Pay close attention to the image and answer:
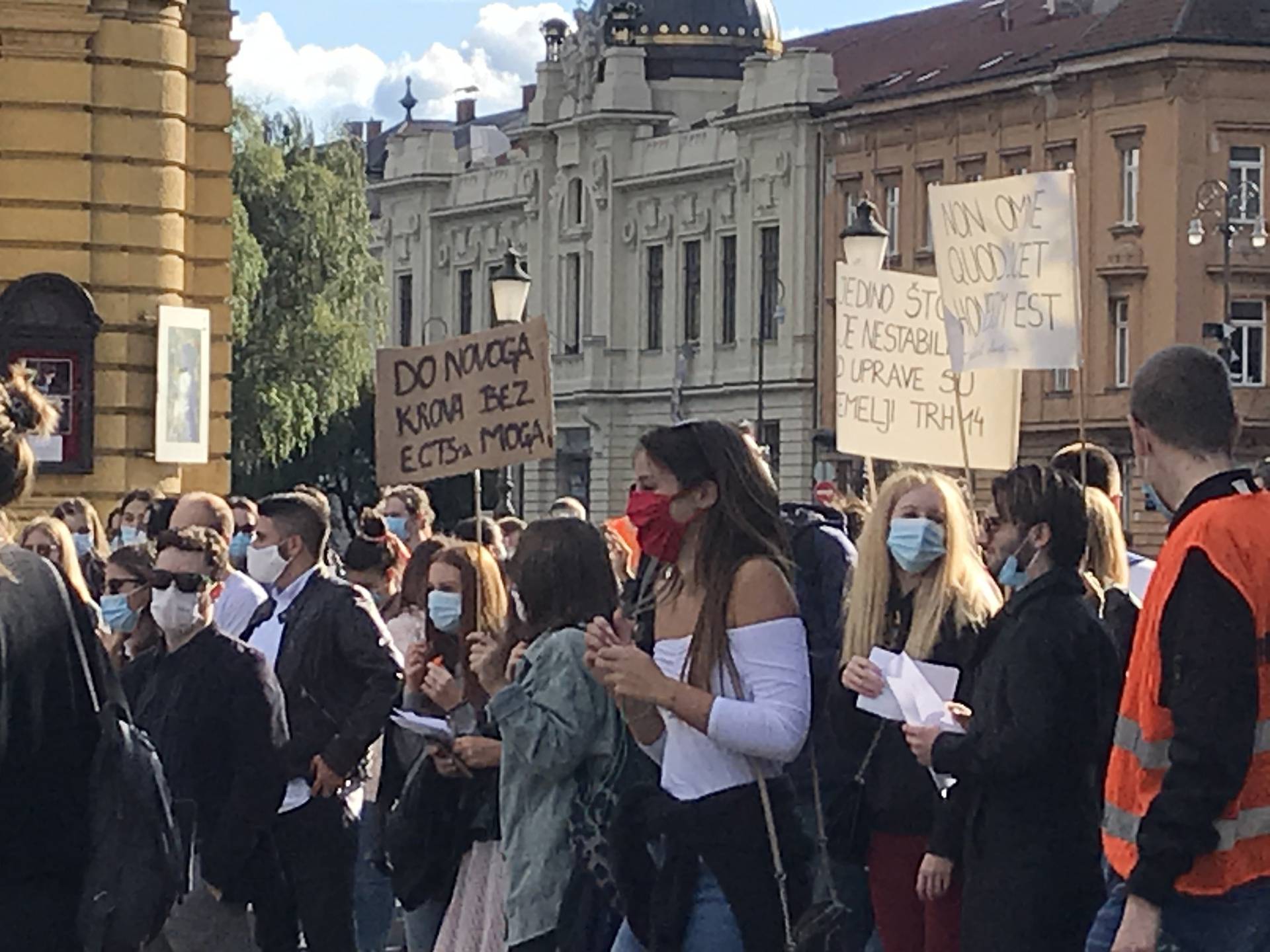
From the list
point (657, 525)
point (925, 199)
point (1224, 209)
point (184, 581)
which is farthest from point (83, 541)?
point (925, 199)

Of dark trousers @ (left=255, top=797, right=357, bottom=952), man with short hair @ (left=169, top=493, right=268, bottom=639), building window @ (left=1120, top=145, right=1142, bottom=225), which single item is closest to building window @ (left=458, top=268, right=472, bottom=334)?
building window @ (left=1120, top=145, right=1142, bottom=225)

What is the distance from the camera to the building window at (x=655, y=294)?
82625mm

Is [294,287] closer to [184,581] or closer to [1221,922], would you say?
[184,581]

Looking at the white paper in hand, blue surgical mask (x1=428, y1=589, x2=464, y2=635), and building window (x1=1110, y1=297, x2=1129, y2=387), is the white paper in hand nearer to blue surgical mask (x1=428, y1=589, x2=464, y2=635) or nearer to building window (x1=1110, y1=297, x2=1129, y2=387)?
blue surgical mask (x1=428, y1=589, x2=464, y2=635)

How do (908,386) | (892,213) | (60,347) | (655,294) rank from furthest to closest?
1. (655,294)
2. (892,213)
3. (60,347)
4. (908,386)

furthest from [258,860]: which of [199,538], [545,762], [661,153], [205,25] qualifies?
[661,153]

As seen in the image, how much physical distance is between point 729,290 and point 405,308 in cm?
1758

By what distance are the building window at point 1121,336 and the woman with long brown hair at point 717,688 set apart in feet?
182

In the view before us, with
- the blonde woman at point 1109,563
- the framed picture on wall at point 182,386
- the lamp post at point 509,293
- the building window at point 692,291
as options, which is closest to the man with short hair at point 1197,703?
the blonde woman at point 1109,563

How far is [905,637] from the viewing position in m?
9.63

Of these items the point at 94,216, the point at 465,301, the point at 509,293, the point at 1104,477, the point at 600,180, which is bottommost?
the point at 1104,477

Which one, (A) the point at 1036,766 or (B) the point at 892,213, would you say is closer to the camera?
(A) the point at 1036,766

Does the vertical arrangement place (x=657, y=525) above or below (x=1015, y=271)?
below

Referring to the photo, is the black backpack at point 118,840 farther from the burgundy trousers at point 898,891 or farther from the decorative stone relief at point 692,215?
the decorative stone relief at point 692,215
